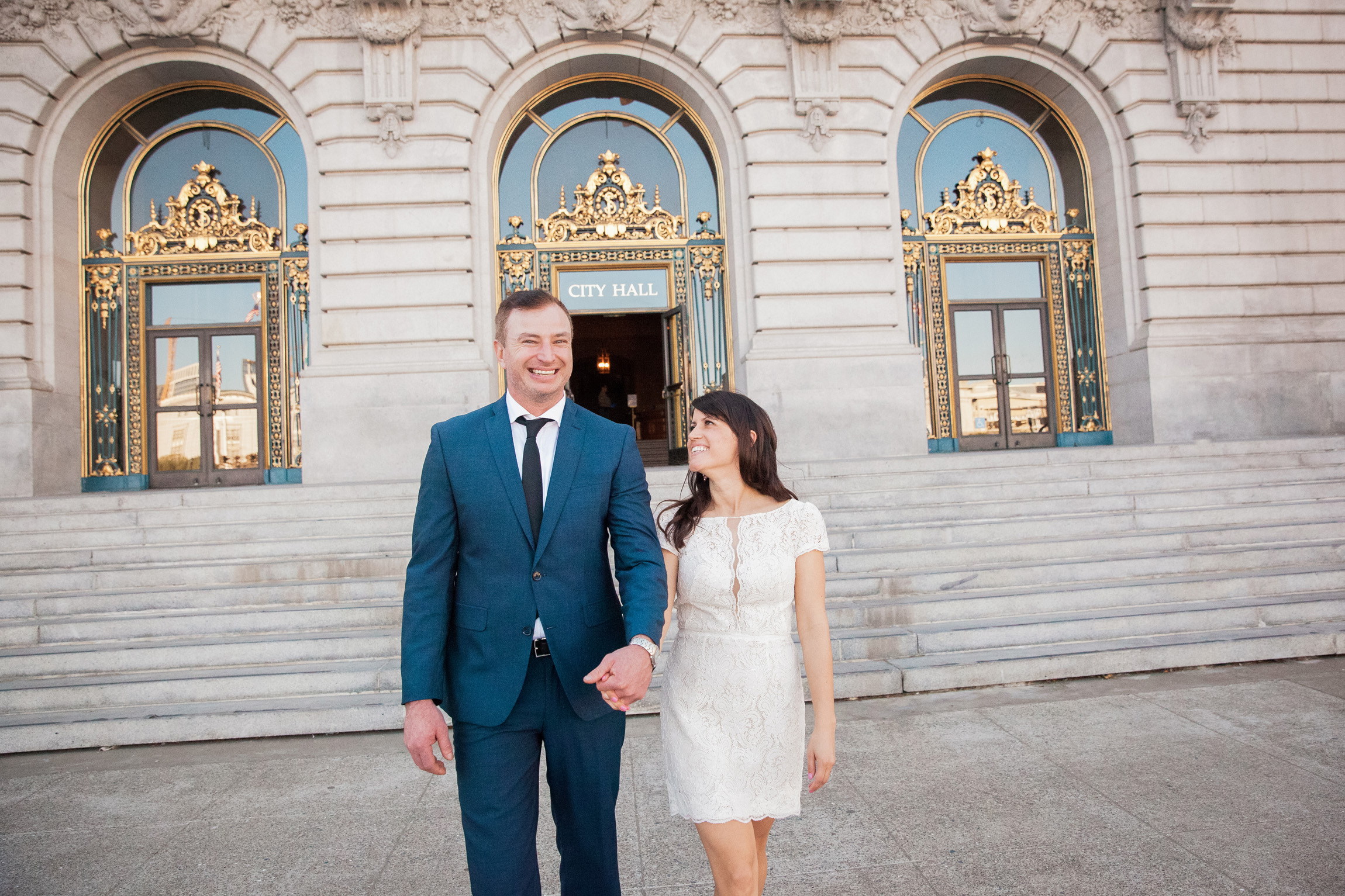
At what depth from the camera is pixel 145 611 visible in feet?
21.6

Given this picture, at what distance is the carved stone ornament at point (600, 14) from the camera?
12438 mm

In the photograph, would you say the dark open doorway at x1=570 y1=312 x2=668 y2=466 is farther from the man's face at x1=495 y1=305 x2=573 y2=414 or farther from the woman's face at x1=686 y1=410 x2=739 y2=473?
the man's face at x1=495 y1=305 x2=573 y2=414

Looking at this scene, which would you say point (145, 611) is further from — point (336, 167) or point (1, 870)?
point (336, 167)

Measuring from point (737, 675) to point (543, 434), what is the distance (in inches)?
38.7

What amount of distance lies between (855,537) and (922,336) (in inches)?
304

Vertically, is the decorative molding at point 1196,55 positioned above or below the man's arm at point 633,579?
above

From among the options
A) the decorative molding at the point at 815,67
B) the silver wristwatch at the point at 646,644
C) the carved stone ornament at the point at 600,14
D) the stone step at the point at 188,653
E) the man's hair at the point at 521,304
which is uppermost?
the carved stone ornament at the point at 600,14

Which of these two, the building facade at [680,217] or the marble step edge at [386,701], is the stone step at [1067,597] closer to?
the marble step edge at [386,701]

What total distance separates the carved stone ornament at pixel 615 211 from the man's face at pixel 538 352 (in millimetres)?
11902

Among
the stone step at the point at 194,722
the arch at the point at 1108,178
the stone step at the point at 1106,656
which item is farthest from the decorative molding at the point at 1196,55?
the stone step at the point at 194,722

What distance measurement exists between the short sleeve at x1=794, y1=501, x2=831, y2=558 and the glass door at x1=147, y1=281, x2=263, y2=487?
1312 centimetres

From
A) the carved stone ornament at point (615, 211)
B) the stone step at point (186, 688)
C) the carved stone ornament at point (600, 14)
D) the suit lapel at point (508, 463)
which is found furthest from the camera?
the carved stone ornament at point (615, 211)

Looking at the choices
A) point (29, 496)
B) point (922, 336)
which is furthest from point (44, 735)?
point (922, 336)

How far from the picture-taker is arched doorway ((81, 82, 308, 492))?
13.3m
